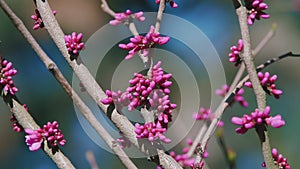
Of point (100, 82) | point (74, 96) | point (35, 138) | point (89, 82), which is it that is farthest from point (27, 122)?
point (100, 82)

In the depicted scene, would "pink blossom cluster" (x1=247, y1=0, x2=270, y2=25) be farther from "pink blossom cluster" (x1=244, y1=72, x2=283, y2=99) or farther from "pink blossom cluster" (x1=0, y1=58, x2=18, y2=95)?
"pink blossom cluster" (x1=0, y1=58, x2=18, y2=95)

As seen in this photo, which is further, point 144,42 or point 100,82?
point 100,82

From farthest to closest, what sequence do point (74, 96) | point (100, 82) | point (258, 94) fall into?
point (100, 82)
point (258, 94)
point (74, 96)

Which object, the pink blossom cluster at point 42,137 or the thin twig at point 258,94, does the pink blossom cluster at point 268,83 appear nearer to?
the thin twig at point 258,94

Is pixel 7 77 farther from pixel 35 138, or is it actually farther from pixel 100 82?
pixel 100 82

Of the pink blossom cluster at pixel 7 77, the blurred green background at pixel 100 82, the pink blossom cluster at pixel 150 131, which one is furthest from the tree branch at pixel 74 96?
the blurred green background at pixel 100 82

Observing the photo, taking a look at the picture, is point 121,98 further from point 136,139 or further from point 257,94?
point 257,94

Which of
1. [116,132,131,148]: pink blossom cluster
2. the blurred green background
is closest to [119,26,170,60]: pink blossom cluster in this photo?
[116,132,131,148]: pink blossom cluster

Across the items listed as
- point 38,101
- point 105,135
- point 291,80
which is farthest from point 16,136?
point 105,135
